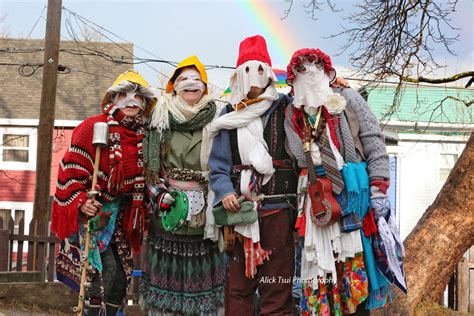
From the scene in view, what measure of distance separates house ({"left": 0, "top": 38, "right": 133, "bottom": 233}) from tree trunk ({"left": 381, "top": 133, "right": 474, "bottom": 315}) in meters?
15.6

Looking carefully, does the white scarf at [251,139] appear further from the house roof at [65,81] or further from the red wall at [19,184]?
the house roof at [65,81]

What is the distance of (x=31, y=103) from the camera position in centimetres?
2302

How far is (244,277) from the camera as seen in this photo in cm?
429

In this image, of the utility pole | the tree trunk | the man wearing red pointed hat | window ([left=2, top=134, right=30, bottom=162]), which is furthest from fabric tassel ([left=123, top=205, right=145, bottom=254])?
window ([left=2, top=134, right=30, bottom=162])

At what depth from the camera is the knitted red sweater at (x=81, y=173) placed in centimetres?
458

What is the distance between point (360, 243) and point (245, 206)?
2.55ft

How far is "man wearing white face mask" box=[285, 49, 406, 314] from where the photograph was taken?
415 cm

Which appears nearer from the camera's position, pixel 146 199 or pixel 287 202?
pixel 287 202

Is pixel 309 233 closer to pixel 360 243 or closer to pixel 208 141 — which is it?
pixel 360 243

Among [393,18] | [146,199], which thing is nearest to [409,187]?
[393,18]

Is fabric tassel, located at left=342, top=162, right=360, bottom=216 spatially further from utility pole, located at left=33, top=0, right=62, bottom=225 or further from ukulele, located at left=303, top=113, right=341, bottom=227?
utility pole, located at left=33, top=0, right=62, bottom=225

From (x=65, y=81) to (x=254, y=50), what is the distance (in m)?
20.7

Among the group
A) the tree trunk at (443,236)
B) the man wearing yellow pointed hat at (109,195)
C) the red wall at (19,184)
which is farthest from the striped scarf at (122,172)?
the red wall at (19,184)

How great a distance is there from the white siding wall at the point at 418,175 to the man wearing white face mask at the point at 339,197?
17400mm
